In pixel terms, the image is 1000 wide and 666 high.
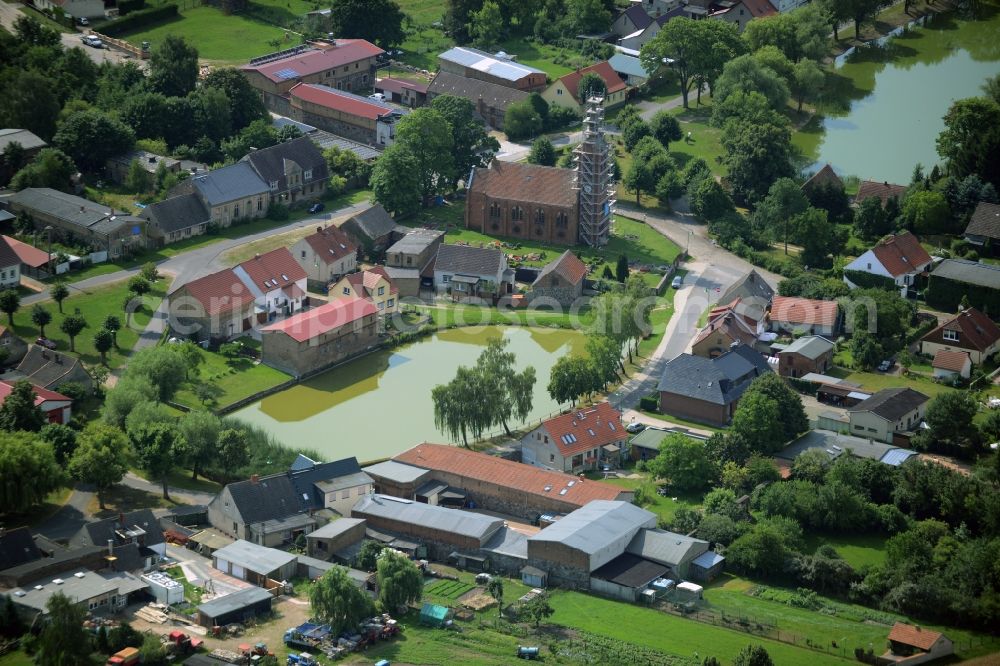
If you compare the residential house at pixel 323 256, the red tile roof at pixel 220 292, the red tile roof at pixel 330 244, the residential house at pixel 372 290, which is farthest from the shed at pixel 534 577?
the red tile roof at pixel 330 244

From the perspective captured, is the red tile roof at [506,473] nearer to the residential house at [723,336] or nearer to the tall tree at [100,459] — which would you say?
the tall tree at [100,459]

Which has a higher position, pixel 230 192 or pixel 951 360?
pixel 230 192

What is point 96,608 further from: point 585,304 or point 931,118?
point 931,118

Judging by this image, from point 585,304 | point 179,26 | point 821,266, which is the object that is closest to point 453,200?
point 585,304

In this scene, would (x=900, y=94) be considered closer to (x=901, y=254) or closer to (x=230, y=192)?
(x=901, y=254)

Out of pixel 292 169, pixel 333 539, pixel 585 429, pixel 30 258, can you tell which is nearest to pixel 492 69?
pixel 292 169

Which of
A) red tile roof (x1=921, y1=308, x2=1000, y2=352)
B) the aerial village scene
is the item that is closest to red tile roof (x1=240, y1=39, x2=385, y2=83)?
the aerial village scene
